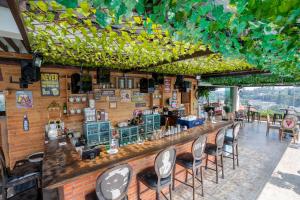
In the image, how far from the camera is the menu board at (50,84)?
436cm

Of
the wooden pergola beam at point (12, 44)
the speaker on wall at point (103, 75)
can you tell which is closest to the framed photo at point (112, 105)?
the speaker on wall at point (103, 75)

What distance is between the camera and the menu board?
436cm

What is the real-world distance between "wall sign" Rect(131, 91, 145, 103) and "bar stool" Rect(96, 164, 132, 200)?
178 inches

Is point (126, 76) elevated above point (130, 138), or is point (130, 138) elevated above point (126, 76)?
point (126, 76)

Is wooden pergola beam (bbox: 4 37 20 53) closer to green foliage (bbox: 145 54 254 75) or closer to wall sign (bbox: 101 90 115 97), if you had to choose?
wall sign (bbox: 101 90 115 97)

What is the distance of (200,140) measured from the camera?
110 inches

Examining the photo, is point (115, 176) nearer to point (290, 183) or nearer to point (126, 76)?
point (290, 183)

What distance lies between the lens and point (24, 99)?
13.4 feet

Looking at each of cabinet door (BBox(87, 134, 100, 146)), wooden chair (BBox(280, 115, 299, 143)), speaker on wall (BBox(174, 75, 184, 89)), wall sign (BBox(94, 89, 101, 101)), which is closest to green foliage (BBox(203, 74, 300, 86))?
wooden chair (BBox(280, 115, 299, 143))

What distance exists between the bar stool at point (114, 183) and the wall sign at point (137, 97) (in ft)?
14.8

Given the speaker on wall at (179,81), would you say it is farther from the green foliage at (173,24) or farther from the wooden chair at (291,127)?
the wooden chair at (291,127)

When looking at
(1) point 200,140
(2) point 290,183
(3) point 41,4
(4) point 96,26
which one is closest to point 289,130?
(2) point 290,183

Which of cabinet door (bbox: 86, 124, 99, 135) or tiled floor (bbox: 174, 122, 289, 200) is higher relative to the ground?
cabinet door (bbox: 86, 124, 99, 135)

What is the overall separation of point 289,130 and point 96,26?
853 cm
